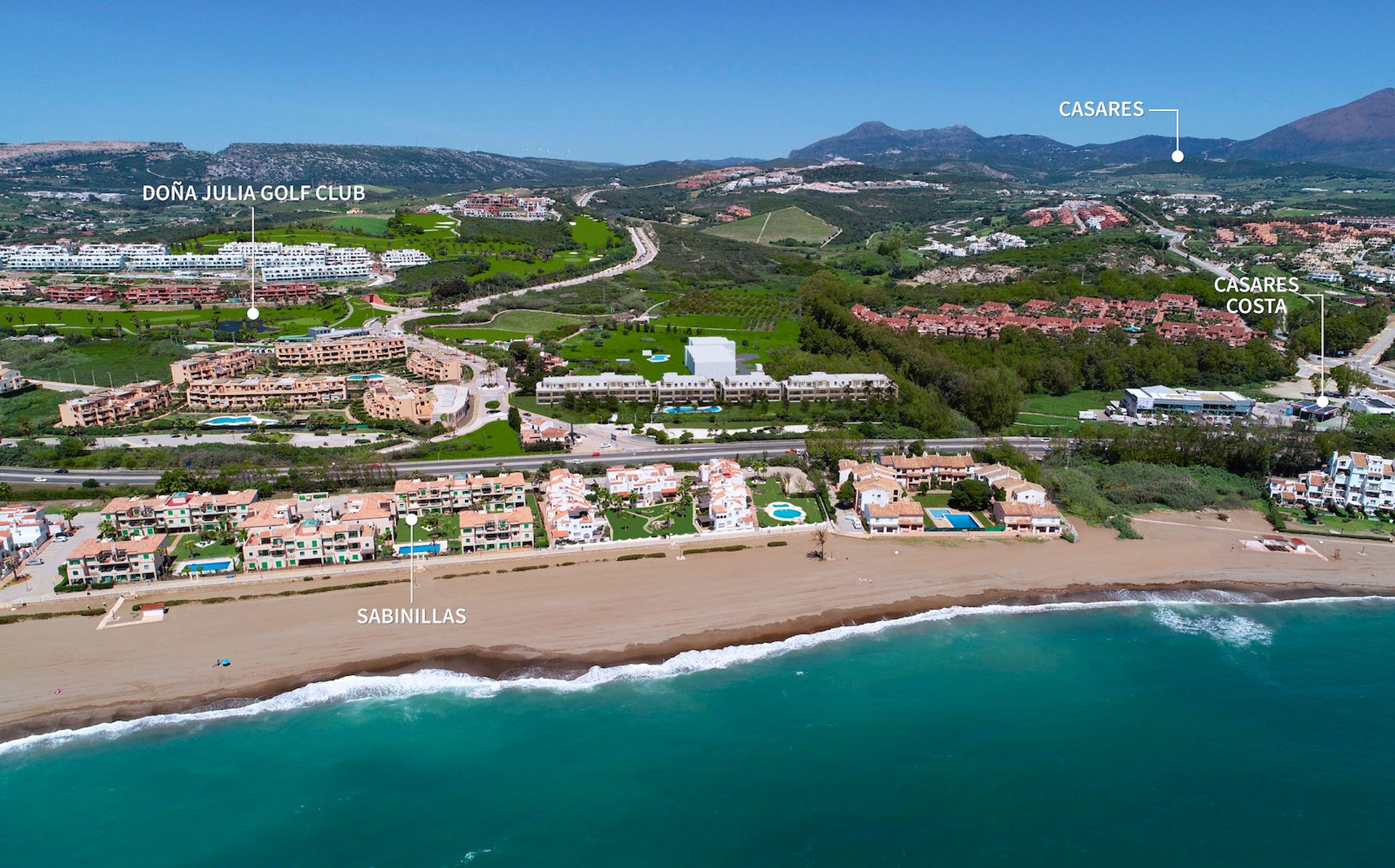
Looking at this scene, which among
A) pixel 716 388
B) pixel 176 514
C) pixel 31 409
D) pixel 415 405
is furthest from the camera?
pixel 716 388

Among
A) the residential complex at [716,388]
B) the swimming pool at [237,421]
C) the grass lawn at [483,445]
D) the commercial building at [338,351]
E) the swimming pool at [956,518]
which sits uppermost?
the commercial building at [338,351]

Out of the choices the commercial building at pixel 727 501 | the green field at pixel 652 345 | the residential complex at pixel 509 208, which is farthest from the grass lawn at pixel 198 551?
the residential complex at pixel 509 208

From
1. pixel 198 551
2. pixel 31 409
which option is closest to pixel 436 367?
pixel 31 409

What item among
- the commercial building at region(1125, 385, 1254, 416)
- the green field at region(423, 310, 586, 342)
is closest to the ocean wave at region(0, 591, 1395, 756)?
the commercial building at region(1125, 385, 1254, 416)

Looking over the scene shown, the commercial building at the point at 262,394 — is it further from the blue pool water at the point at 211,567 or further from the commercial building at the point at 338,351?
the blue pool water at the point at 211,567

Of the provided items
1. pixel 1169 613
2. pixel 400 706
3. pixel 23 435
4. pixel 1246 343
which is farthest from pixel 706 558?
pixel 1246 343

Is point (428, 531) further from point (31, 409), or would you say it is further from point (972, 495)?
point (31, 409)

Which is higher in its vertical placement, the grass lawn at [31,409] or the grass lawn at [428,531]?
the grass lawn at [31,409]
